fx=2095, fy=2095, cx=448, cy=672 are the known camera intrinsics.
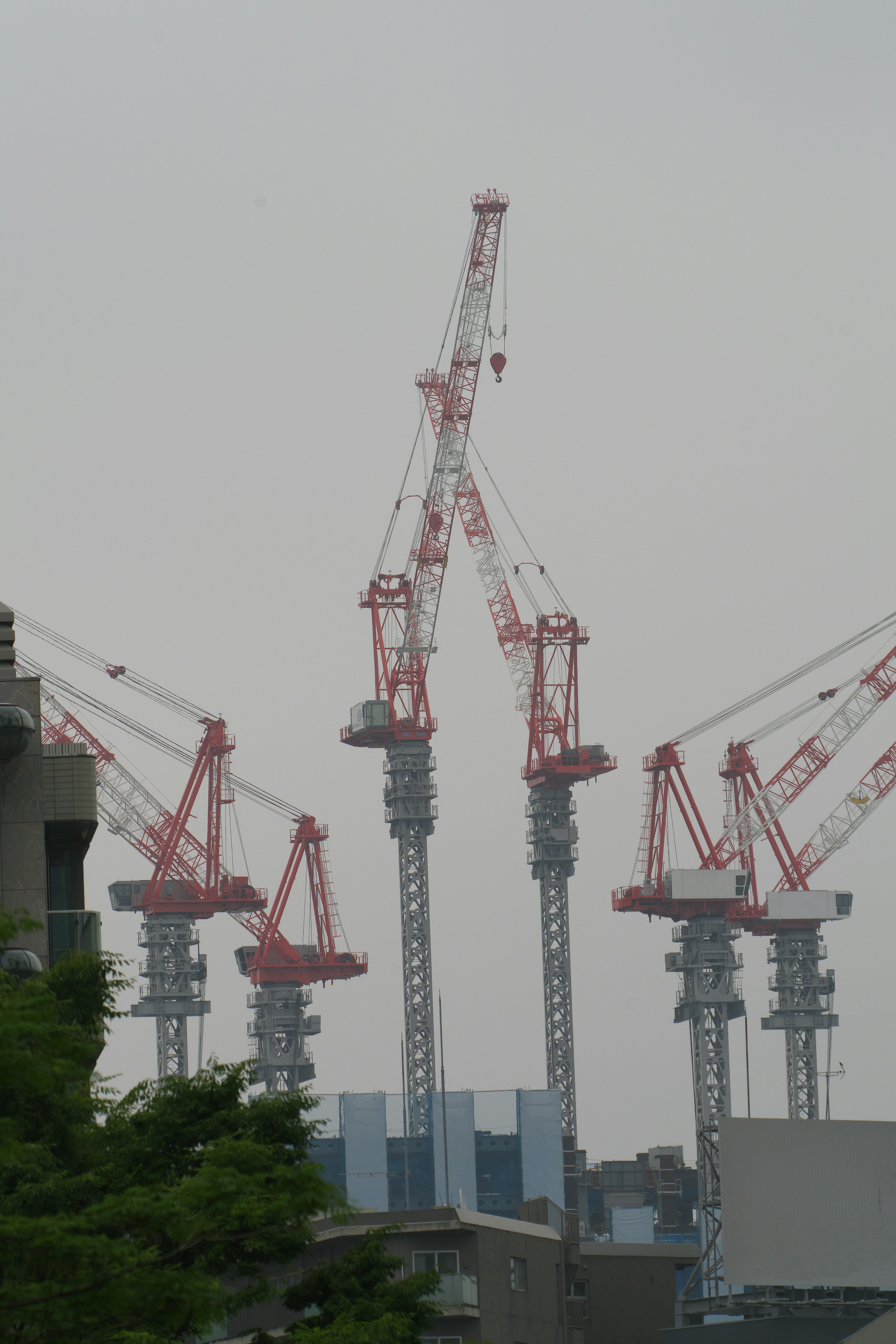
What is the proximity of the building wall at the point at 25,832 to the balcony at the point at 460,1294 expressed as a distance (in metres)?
23.1

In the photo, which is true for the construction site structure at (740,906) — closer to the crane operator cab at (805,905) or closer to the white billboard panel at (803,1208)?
the crane operator cab at (805,905)

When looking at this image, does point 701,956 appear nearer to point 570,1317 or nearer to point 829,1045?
point 829,1045

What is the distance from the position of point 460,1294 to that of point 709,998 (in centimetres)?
9773

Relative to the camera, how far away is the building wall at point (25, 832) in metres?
33.5

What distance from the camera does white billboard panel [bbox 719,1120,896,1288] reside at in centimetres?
6047

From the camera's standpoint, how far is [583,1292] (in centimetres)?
7269

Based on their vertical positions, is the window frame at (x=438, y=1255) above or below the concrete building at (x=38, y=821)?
Result: below

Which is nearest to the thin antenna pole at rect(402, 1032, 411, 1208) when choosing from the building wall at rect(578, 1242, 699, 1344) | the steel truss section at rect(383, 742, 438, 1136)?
the steel truss section at rect(383, 742, 438, 1136)

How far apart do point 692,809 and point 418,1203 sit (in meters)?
34.2

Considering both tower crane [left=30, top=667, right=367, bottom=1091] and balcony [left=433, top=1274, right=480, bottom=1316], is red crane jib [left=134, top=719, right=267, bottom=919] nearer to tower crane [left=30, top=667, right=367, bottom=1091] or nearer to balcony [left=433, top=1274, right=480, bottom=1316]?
tower crane [left=30, top=667, right=367, bottom=1091]

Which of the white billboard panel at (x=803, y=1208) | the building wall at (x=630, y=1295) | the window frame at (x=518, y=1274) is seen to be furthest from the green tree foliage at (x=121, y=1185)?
the building wall at (x=630, y=1295)

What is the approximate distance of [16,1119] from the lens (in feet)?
66.4

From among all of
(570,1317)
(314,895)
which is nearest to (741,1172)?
(570,1317)

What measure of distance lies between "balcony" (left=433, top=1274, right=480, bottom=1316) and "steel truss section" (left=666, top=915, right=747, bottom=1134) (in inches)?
3730
